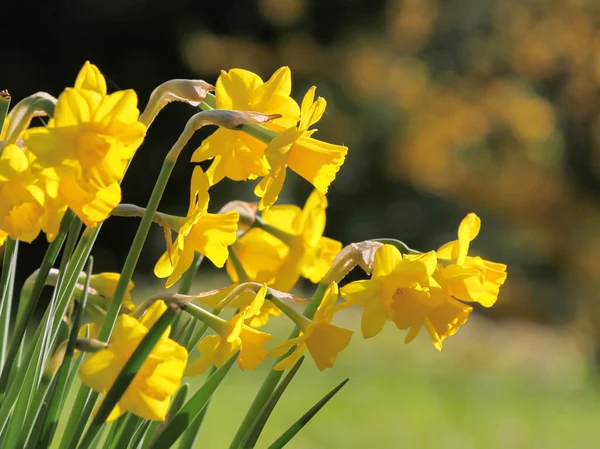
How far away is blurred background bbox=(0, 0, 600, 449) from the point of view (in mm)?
4020

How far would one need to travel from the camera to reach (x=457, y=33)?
6789 mm

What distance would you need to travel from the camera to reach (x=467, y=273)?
0.74 m

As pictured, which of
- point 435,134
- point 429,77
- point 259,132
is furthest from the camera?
point 429,77

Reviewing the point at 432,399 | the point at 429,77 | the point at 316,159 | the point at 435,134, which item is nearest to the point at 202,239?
the point at 316,159

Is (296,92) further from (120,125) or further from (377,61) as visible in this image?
(120,125)

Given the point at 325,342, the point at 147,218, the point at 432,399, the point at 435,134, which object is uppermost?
the point at 147,218

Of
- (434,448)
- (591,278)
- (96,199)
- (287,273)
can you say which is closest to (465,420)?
(434,448)

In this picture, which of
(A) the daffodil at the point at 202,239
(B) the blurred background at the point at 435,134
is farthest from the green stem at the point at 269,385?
(B) the blurred background at the point at 435,134

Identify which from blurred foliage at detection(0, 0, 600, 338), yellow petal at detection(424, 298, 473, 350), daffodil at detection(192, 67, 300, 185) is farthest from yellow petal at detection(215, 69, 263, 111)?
blurred foliage at detection(0, 0, 600, 338)

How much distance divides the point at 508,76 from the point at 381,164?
7.04 ft

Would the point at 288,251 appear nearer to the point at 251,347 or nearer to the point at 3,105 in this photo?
the point at 251,347

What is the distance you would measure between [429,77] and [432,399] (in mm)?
2907

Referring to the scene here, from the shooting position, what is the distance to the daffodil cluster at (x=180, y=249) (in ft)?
2.05

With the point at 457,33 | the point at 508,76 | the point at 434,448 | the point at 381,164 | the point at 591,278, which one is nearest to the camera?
the point at 434,448
